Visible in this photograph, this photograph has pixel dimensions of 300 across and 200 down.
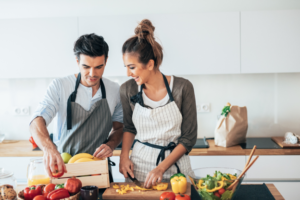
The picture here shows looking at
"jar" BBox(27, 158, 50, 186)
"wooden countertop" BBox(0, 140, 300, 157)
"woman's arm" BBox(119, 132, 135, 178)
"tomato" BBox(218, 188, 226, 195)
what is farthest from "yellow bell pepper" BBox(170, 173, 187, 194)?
"wooden countertop" BBox(0, 140, 300, 157)

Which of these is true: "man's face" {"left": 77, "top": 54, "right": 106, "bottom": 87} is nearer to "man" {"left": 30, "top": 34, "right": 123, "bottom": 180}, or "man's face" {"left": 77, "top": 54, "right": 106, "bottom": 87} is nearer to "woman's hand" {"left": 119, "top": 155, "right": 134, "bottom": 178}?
"man" {"left": 30, "top": 34, "right": 123, "bottom": 180}

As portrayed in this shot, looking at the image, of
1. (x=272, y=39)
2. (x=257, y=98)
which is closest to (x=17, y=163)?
(x=257, y=98)

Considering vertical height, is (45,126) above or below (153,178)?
above

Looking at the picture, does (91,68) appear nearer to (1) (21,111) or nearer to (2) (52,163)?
(2) (52,163)

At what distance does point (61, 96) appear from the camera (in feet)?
5.32

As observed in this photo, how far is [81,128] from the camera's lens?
159cm

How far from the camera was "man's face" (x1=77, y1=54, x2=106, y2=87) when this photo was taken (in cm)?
151

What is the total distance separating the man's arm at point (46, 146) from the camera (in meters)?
1.21

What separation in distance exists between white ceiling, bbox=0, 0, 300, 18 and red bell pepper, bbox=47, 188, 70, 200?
202cm

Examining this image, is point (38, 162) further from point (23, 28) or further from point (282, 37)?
point (282, 37)

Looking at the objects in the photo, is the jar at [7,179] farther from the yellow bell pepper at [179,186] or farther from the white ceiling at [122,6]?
the white ceiling at [122,6]

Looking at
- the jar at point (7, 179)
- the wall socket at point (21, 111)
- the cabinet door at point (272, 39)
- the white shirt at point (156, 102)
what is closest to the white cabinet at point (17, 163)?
the wall socket at point (21, 111)

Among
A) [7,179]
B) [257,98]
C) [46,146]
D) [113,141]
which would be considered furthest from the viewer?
[257,98]

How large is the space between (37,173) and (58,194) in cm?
20
